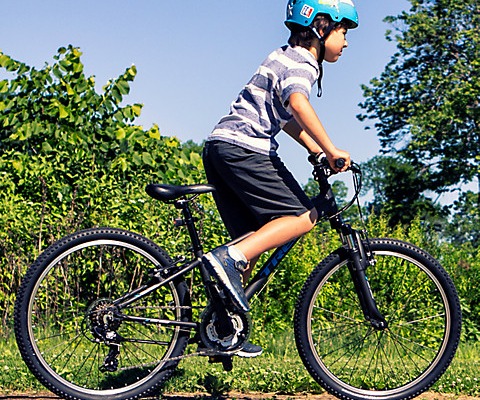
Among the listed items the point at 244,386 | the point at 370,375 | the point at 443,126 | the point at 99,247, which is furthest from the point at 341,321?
the point at 443,126

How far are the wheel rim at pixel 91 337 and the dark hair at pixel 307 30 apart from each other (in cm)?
131

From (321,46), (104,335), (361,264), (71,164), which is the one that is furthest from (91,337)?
(71,164)

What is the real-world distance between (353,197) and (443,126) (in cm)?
2503

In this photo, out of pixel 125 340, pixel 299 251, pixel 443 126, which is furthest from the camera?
pixel 443 126

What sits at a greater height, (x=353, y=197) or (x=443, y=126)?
(x=443, y=126)

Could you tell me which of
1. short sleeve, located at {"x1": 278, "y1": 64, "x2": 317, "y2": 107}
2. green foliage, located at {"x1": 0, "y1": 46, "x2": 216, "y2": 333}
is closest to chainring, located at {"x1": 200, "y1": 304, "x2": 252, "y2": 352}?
short sleeve, located at {"x1": 278, "y1": 64, "x2": 317, "y2": 107}

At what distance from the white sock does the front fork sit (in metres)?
0.61

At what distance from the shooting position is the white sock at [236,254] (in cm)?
408

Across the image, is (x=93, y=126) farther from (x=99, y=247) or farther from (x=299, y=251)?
(x=99, y=247)

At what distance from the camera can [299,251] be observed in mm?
7965

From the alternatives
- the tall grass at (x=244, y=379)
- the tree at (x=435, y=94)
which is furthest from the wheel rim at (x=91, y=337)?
the tree at (x=435, y=94)

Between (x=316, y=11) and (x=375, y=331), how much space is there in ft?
5.49

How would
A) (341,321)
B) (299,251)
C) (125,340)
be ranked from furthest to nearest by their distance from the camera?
(299,251) → (341,321) → (125,340)

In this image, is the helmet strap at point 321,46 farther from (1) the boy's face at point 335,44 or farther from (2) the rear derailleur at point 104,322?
(2) the rear derailleur at point 104,322
